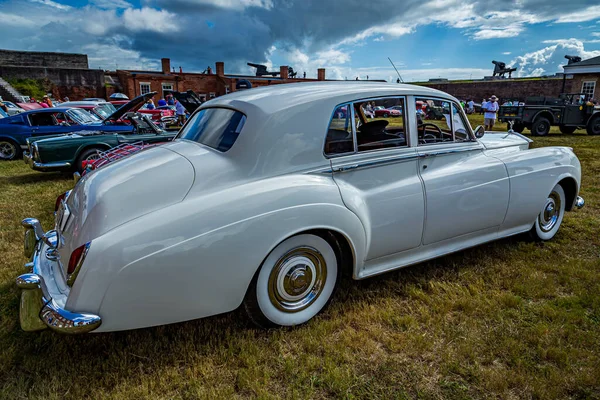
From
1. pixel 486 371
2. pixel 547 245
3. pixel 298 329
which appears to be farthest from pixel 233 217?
pixel 547 245

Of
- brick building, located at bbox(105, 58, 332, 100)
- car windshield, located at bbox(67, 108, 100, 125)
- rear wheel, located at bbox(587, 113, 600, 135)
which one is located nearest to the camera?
car windshield, located at bbox(67, 108, 100, 125)

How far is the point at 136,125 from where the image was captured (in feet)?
26.3

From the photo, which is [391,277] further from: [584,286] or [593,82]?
[593,82]

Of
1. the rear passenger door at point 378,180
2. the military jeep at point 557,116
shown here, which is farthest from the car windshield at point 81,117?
the military jeep at point 557,116

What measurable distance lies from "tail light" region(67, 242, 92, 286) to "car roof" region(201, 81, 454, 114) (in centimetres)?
132

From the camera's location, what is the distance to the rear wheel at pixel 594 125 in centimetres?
1422

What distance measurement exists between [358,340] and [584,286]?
202 cm

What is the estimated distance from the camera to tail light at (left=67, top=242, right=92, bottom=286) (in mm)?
1976

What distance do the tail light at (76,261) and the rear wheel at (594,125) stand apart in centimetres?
1715

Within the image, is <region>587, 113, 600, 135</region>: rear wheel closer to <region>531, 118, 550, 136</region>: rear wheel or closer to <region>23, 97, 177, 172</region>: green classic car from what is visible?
<region>531, 118, 550, 136</region>: rear wheel

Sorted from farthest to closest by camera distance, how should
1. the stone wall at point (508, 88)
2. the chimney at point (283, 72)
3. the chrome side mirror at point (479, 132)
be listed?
the chimney at point (283, 72)
the stone wall at point (508, 88)
the chrome side mirror at point (479, 132)

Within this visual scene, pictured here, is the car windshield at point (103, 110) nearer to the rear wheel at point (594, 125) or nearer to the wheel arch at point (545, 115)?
the wheel arch at point (545, 115)

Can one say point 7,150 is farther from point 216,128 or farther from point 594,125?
point 594,125

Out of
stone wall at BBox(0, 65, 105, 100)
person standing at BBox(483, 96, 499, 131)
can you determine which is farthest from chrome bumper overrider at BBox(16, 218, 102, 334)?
stone wall at BBox(0, 65, 105, 100)
